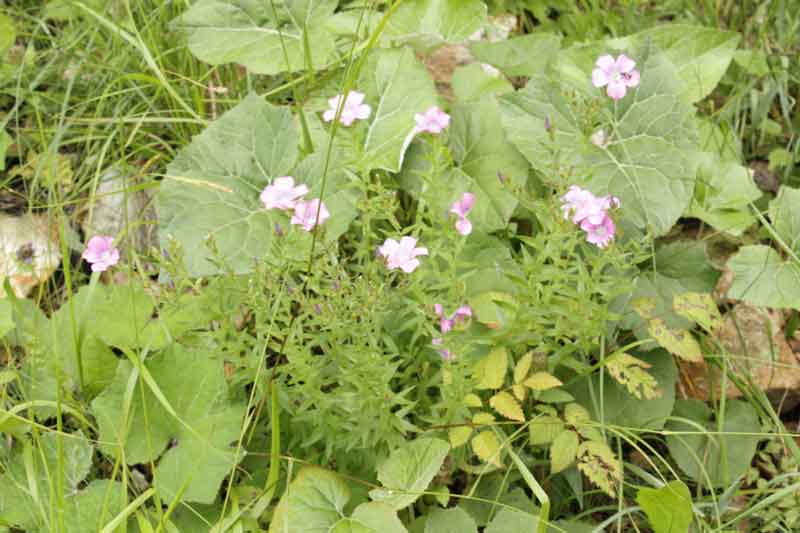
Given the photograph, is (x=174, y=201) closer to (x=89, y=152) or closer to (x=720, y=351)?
(x=89, y=152)

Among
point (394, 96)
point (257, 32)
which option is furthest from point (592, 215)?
point (257, 32)

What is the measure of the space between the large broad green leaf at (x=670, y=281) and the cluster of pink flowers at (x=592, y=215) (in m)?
0.29

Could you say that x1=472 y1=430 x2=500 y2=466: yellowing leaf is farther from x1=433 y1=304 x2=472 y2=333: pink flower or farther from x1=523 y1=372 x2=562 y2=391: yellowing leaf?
x1=433 y1=304 x2=472 y2=333: pink flower

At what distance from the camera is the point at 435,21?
2537mm

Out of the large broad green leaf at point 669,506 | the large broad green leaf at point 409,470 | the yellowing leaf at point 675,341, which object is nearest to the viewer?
the large broad green leaf at point 669,506

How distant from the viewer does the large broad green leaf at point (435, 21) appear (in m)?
2.49

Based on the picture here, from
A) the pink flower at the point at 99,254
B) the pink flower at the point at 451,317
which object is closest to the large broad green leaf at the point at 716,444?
the pink flower at the point at 451,317

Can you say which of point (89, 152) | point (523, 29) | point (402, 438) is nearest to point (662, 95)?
point (523, 29)

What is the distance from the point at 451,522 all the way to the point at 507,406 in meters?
0.26

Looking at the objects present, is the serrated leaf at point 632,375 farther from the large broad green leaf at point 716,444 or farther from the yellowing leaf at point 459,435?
the yellowing leaf at point 459,435

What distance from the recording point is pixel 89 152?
2.56 metres

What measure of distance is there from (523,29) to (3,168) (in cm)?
182

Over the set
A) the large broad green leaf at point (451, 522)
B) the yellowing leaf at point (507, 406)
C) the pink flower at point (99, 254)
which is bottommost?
the large broad green leaf at point (451, 522)

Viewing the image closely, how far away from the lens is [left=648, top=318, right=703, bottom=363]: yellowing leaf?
6.24ft
